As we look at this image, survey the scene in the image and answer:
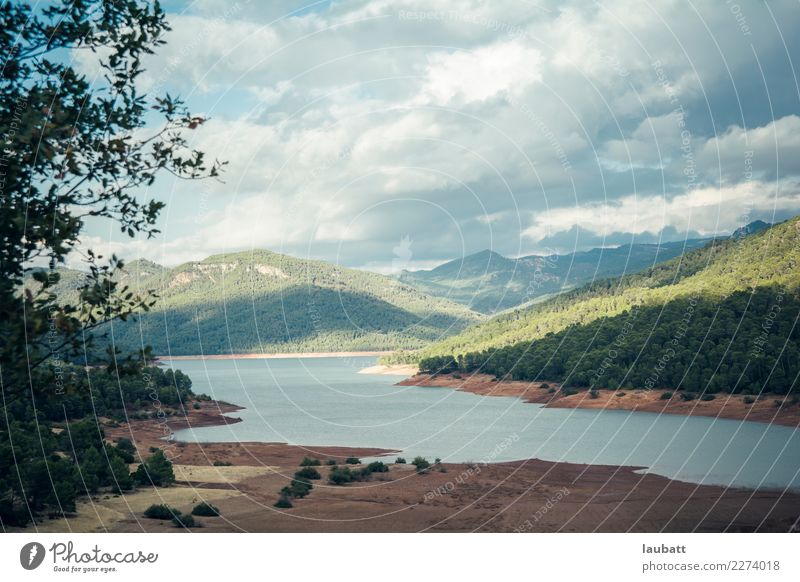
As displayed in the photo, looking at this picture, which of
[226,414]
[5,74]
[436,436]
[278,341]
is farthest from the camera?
[278,341]

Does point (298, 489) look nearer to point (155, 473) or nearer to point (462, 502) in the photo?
point (155, 473)

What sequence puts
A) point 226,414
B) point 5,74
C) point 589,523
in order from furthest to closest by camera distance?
1. point 226,414
2. point 589,523
3. point 5,74

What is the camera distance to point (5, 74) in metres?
11.3

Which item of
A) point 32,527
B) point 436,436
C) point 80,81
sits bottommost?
point 436,436

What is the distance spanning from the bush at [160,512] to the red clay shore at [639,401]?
5362 centimetres

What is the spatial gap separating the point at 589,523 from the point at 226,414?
57673 mm

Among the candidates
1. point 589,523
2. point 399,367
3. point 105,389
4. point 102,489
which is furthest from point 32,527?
point 399,367

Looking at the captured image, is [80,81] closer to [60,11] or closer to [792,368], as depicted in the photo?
[60,11]

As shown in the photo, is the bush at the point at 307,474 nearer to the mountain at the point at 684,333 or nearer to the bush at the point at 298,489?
the bush at the point at 298,489

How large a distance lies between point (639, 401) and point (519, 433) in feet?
81.1
